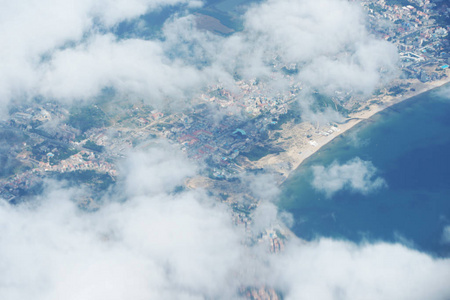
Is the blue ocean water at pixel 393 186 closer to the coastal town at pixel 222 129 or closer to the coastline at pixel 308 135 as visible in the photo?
the coastline at pixel 308 135

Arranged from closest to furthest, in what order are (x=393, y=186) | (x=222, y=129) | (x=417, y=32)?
1. (x=393, y=186)
2. (x=222, y=129)
3. (x=417, y=32)

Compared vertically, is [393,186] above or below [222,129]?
above

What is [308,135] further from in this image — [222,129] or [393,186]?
[393,186]

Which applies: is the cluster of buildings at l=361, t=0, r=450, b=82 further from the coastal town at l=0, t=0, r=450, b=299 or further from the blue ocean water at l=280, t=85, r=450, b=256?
the blue ocean water at l=280, t=85, r=450, b=256

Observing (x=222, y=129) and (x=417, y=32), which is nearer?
(x=222, y=129)

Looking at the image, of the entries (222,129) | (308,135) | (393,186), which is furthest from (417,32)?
(222,129)

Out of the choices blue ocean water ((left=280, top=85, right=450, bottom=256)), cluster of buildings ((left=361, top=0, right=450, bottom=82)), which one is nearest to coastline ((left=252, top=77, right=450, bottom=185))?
blue ocean water ((left=280, top=85, right=450, bottom=256))
